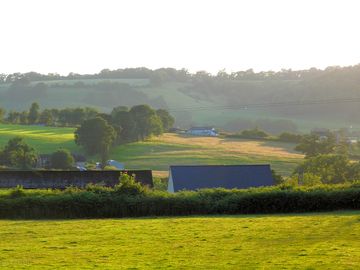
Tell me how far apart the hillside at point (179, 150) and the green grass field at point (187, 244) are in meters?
45.1

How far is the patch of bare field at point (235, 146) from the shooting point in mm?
82312

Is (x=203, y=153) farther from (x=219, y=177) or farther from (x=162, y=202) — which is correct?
(x=162, y=202)

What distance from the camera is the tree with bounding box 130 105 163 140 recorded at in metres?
94.1

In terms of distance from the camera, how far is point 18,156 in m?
71.4

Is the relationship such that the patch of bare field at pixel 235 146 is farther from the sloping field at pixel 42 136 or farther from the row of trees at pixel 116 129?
the sloping field at pixel 42 136

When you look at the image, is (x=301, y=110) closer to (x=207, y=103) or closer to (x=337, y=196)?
(x=207, y=103)

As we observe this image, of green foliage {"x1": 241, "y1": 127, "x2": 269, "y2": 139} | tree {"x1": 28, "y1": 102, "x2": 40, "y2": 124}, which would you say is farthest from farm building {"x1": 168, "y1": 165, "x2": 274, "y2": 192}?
tree {"x1": 28, "y1": 102, "x2": 40, "y2": 124}

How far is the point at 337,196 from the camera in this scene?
32.6 metres

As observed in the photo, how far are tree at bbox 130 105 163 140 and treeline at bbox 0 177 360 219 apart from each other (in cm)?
6123

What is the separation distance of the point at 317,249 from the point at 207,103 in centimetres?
13243

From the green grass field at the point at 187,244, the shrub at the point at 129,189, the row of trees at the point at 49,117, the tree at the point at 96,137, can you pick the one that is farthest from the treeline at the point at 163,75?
the green grass field at the point at 187,244

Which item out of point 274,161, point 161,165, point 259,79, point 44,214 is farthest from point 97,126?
point 259,79

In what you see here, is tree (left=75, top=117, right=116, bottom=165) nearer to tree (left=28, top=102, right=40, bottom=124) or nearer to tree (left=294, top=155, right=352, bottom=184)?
tree (left=294, top=155, right=352, bottom=184)

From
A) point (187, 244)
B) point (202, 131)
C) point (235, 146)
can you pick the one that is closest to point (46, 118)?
Result: point (202, 131)
